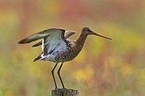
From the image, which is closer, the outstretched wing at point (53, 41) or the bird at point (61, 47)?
the outstretched wing at point (53, 41)

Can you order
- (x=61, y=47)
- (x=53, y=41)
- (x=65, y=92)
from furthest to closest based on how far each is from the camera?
(x=61, y=47), (x=53, y=41), (x=65, y=92)

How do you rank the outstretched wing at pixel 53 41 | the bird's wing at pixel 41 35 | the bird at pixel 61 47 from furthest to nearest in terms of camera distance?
the bird at pixel 61 47 < the outstretched wing at pixel 53 41 < the bird's wing at pixel 41 35

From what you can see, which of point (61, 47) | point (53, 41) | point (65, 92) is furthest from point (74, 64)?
point (65, 92)

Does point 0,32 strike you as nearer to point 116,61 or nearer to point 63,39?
point 116,61

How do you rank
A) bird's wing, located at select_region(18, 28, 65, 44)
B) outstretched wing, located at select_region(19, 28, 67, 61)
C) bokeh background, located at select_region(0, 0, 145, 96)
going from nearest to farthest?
bird's wing, located at select_region(18, 28, 65, 44)
outstretched wing, located at select_region(19, 28, 67, 61)
bokeh background, located at select_region(0, 0, 145, 96)

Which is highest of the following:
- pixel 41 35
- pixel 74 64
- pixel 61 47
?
pixel 41 35

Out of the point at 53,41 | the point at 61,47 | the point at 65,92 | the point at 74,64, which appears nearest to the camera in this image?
the point at 65,92

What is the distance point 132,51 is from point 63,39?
36.9 ft

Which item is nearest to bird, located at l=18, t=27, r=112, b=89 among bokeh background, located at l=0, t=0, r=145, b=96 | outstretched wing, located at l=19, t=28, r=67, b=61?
outstretched wing, located at l=19, t=28, r=67, b=61

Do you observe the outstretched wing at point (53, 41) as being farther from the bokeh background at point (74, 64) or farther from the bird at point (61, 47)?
the bokeh background at point (74, 64)

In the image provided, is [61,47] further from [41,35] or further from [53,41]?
[41,35]

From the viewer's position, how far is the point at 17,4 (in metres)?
20.9

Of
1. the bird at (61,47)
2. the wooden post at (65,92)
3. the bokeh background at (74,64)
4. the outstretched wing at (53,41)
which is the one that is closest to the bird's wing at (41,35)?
the outstretched wing at (53,41)

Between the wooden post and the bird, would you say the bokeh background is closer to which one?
the bird
